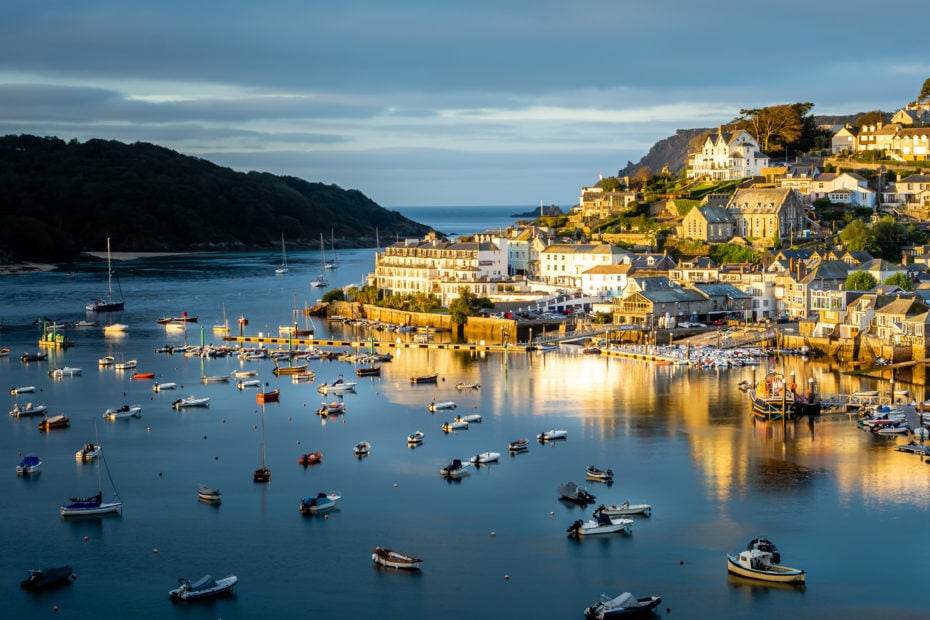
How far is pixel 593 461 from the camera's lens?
2675 centimetres

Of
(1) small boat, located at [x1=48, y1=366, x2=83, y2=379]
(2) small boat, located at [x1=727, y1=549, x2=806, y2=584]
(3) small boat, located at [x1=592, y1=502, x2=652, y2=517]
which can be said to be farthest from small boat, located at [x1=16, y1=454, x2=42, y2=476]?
(2) small boat, located at [x1=727, y1=549, x2=806, y2=584]

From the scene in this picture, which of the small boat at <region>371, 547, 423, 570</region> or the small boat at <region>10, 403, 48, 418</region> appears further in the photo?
the small boat at <region>10, 403, 48, 418</region>

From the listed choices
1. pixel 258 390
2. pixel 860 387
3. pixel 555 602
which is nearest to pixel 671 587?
pixel 555 602

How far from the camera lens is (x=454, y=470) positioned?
2573cm

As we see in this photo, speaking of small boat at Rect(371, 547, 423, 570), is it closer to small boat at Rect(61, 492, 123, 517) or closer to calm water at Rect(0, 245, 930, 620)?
calm water at Rect(0, 245, 930, 620)

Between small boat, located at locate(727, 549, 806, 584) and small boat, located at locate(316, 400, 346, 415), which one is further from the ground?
small boat, located at locate(316, 400, 346, 415)

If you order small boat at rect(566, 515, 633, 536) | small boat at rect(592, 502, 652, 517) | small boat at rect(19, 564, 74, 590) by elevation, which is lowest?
small boat at rect(19, 564, 74, 590)

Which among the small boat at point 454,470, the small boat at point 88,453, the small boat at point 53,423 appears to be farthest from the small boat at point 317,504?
the small boat at point 53,423

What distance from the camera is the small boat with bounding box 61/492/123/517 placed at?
23172 millimetres

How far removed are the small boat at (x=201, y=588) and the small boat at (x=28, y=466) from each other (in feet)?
27.6

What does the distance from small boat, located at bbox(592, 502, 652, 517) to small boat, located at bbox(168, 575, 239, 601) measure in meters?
6.48

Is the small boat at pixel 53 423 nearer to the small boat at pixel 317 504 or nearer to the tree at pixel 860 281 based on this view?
the small boat at pixel 317 504

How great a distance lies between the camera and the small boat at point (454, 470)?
2564 cm

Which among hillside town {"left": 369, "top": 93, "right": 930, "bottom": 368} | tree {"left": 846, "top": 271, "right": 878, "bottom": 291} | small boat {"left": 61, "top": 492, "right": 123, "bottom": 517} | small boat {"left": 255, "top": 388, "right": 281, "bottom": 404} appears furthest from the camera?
tree {"left": 846, "top": 271, "right": 878, "bottom": 291}
